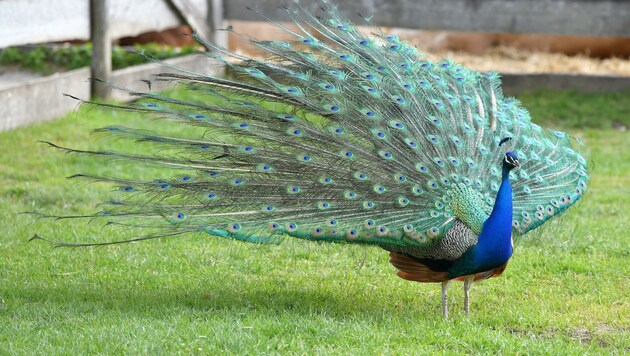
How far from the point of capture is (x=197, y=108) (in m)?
5.75

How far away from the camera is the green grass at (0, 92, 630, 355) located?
5121 millimetres

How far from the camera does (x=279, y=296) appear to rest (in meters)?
6.03

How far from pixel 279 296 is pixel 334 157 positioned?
1.05 meters

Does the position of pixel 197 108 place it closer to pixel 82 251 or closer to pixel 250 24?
pixel 82 251

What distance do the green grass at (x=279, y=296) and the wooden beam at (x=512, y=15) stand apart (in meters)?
4.93

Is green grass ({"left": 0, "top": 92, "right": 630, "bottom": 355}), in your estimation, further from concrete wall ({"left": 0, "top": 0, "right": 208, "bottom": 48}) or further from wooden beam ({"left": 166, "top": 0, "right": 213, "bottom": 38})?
wooden beam ({"left": 166, "top": 0, "right": 213, "bottom": 38})

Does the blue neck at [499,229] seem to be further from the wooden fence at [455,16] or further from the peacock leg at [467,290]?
the wooden fence at [455,16]

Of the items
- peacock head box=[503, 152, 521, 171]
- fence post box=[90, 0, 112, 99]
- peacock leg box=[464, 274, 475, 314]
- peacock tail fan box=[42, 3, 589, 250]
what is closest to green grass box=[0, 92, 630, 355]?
peacock leg box=[464, 274, 475, 314]

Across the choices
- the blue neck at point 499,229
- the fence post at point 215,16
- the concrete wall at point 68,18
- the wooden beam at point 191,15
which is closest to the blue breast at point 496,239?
the blue neck at point 499,229

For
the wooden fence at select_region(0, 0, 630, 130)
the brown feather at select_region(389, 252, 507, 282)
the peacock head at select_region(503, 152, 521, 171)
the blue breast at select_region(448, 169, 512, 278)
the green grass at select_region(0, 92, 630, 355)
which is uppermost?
the wooden fence at select_region(0, 0, 630, 130)

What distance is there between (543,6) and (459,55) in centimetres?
304

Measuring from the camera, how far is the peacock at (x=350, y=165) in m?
5.32

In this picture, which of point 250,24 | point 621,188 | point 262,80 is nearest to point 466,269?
point 262,80

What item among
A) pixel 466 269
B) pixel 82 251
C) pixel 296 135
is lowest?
pixel 82 251
